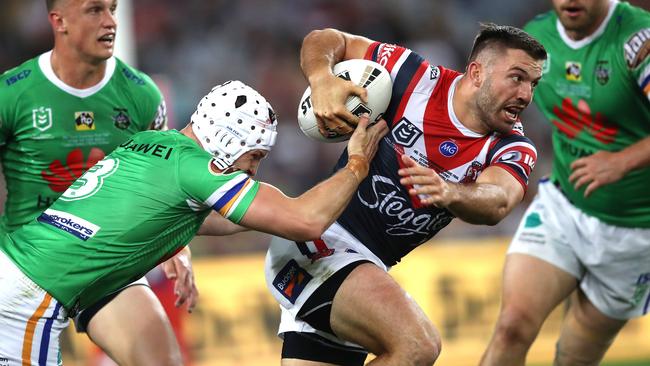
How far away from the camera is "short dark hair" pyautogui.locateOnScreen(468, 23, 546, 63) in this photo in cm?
543

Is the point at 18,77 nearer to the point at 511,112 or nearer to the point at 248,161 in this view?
the point at 248,161

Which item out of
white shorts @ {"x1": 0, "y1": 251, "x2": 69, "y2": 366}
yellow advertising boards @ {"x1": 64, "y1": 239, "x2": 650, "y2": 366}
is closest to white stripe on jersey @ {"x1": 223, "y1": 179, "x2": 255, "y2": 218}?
white shorts @ {"x1": 0, "y1": 251, "x2": 69, "y2": 366}

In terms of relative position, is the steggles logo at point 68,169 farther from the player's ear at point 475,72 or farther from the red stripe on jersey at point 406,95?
the player's ear at point 475,72

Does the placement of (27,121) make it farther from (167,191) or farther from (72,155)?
(167,191)

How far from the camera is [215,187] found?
4836mm

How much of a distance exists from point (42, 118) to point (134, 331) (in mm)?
1388

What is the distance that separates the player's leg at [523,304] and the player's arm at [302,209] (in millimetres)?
2106

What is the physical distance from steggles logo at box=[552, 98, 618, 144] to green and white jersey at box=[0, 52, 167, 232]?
2789 mm

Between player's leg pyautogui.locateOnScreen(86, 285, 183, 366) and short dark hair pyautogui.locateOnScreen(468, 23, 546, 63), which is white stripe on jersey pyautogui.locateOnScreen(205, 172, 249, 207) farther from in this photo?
short dark hair pyautogui.locateOnScreen(468, 23, 546, 63)

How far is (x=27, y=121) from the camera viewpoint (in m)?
6.21

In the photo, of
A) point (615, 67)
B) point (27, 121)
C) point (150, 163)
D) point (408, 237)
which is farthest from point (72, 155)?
point (615, 67)

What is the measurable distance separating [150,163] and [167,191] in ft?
0.53

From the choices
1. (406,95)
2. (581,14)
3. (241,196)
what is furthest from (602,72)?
(241,196)

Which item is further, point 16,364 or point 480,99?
point 480,99
